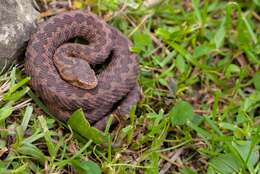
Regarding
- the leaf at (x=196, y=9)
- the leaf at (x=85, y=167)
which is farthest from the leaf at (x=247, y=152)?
the leaf at (x=196, y=9)

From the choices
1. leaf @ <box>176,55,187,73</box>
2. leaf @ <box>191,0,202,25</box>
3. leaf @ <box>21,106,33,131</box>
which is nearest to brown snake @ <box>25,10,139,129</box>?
leaf @ <box>21,106,33,131</box>

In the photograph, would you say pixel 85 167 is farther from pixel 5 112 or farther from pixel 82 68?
pixel 82 68

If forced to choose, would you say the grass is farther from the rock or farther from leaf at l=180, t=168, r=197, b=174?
the rock

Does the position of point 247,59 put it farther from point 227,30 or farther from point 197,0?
point 197,0

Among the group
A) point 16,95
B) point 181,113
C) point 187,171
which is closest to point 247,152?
point 187,171

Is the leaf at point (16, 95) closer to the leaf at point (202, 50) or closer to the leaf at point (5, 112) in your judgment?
the leaf at point (5, 112)
